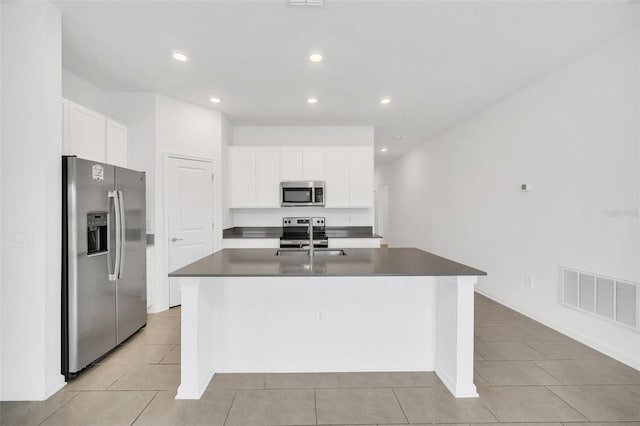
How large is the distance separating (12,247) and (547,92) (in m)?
4.95

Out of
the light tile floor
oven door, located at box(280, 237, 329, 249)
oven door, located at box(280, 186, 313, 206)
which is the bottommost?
the light tile floor

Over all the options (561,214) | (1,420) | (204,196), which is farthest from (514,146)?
(1,420)

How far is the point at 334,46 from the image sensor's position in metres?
2.73

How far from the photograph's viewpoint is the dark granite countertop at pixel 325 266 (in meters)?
1.97

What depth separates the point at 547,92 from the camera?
3395 millimetres

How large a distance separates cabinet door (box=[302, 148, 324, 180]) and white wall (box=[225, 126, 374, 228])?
35 centimetres

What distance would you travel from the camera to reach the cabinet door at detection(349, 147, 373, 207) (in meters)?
4.99

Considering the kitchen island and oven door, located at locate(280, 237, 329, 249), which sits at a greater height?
oven door, located at locate(280, 237, 329, 249)

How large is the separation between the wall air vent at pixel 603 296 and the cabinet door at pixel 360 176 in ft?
8.67

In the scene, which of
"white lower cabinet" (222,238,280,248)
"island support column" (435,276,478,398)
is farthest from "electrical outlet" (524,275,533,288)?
"white lower cabinet" (222,238,280,248)

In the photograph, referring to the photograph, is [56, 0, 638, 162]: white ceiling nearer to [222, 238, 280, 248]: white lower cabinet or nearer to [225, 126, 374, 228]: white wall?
[225, 126, 374, 228]: white wall

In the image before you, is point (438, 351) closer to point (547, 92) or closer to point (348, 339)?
point (348, 339)

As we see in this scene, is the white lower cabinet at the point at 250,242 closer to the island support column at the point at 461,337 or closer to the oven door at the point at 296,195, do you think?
the oven door at the point at 296,195

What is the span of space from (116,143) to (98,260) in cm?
155
